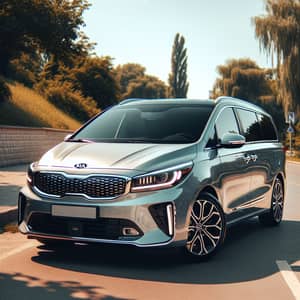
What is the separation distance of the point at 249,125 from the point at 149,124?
1.75 metres

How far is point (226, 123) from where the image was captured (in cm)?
704

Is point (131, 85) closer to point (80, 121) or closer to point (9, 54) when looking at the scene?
point (80, 121)

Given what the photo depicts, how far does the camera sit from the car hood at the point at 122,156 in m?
5.52

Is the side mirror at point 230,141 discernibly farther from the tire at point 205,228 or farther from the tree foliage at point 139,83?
the tree foliage at point 139,83

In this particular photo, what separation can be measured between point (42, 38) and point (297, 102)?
18.3 meters

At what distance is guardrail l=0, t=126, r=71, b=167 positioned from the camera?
1981 cm

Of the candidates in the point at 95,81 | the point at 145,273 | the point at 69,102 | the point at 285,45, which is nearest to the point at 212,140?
the point at 145,273

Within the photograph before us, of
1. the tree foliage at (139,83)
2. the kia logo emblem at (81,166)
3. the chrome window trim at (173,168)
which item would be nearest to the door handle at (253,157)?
the chrome window trim at (173,168)

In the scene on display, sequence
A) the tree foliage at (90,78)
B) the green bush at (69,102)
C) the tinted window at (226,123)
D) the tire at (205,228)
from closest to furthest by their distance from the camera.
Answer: the tire at (205,228)
the tinted window at (226,123)
the green bush at (69,102)
the tree foliage at (90,78)

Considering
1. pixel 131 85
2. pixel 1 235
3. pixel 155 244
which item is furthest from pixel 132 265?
pixel 131 85

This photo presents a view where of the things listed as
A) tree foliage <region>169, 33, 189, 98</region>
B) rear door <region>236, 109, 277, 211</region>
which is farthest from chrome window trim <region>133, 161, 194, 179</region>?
tree foliage <region>169, 33, 189, 98</region>

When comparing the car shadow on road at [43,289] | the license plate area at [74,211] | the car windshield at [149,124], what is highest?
the car windshield at [149,124]

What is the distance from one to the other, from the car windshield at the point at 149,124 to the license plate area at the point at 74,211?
3.97ft

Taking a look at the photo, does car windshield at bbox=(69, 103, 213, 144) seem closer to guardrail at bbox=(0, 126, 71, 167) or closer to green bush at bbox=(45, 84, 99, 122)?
guardrail at bbox=(0, 126, 71, 167)
